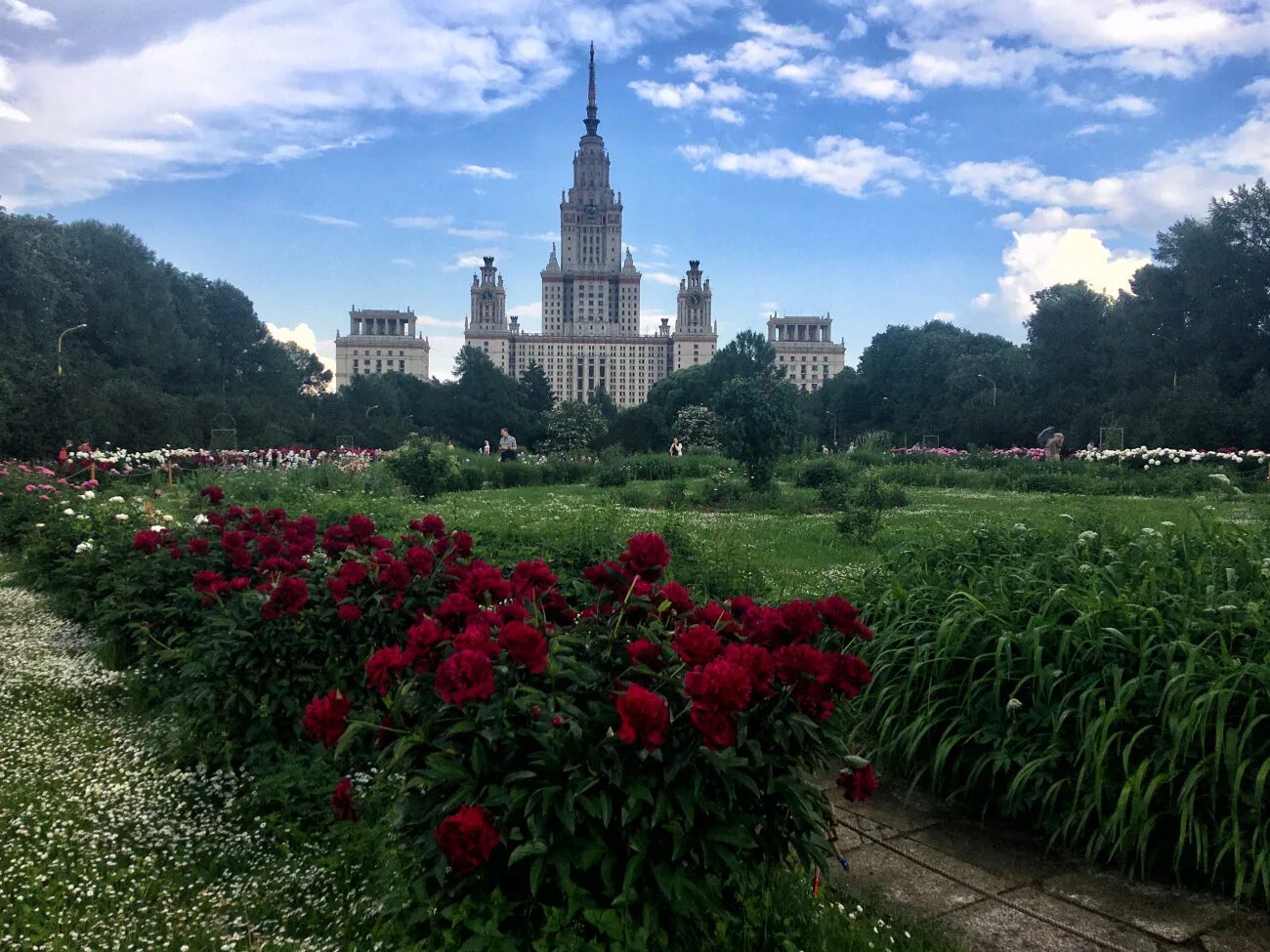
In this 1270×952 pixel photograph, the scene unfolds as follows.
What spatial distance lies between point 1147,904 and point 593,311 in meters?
141

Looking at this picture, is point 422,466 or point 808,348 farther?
point 808,348

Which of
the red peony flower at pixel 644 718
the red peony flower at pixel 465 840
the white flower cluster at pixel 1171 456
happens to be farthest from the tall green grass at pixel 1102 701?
the white flower cluster at pixel 1171 456

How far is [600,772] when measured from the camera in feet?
7.20

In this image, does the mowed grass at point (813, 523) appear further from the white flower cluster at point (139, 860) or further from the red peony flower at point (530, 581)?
the white flower cluster at point (139, 860)

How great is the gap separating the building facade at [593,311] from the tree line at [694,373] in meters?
68.7

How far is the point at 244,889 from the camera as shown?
3.07 meters

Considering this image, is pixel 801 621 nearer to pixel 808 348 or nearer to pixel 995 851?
pixel 995 851

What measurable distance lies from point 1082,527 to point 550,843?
4.71 m

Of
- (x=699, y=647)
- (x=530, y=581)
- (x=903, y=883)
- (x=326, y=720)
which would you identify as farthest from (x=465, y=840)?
(x=903, y=883)

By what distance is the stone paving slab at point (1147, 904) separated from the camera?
8.95 feet

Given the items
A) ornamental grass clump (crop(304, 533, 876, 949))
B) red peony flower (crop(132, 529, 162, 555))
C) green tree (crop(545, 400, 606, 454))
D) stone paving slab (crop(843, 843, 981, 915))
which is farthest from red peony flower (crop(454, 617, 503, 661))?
green tree (crop(545, 400, 606, 454))

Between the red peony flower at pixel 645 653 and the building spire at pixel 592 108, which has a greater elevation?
the building spire at pixel 592 108

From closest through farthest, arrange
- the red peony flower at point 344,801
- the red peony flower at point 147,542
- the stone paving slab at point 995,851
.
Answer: the red peony flower at point 344,801
the stone paving slab at point 995,851
the red peony flower at point 147,542

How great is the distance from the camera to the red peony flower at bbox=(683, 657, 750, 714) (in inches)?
79.3
